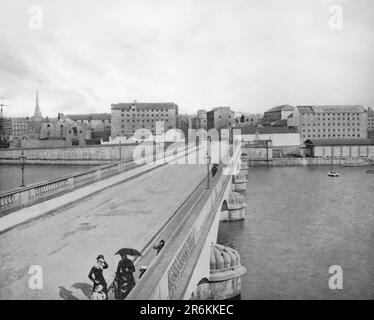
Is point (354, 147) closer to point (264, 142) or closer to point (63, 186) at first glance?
point (264, 142)

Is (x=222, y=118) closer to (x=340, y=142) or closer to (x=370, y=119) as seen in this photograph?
(x=340, y=142)

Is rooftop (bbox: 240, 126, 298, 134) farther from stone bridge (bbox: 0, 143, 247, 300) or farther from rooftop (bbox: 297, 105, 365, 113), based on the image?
stone bridge (bbox: 0, 143, 247, 300)

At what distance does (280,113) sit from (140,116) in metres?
44.2

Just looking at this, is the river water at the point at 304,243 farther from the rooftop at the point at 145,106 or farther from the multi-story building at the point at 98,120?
the multi-story building at the point at 98,120

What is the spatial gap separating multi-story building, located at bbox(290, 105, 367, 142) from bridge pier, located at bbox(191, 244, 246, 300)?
353 ft

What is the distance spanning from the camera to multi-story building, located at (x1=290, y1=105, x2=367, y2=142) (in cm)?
11831

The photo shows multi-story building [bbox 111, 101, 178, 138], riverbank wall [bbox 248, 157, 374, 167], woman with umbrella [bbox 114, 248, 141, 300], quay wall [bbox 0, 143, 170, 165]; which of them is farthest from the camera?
multi-story building [bbox 111, 101, 178, 138]

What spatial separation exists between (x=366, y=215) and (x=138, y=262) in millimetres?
26995

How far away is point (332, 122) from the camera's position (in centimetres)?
12062

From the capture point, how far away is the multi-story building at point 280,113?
133750 mm

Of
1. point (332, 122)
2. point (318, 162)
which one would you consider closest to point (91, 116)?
point (332, 122)

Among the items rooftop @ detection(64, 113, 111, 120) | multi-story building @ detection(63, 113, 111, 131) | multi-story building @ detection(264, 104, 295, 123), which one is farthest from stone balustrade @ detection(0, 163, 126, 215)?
multi-story building @ detection(264, 104, 295, 123)

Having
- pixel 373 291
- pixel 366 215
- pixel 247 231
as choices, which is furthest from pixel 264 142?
pixel 373 291
